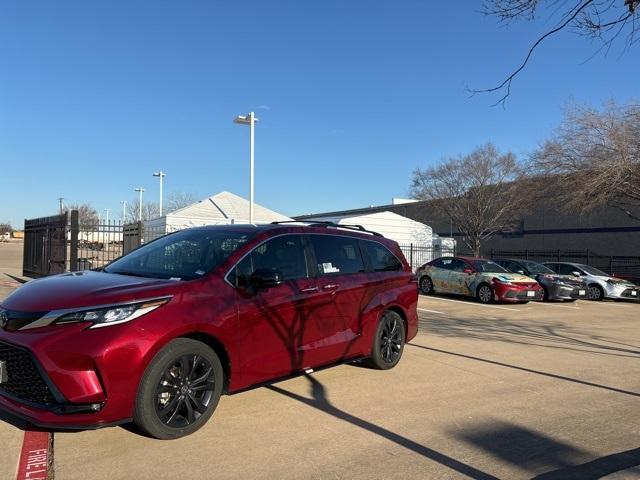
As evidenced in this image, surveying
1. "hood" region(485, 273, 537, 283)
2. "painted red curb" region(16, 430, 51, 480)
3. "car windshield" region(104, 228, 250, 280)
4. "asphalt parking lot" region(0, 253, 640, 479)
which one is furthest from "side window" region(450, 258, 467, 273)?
"painted red curb" region(16, 430, 51, 480)

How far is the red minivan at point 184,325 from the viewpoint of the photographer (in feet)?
12.9

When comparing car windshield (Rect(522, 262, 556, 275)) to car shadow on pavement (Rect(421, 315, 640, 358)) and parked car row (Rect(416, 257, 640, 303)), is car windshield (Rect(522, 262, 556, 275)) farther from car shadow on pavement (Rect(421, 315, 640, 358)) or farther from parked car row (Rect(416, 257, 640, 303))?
car shadow on pavement (Rect(421, 315, 640, 358))

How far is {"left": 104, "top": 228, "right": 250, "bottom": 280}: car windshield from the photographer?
5066 millimetres

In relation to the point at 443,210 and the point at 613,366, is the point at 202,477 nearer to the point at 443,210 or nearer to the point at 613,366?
the point at 613,366

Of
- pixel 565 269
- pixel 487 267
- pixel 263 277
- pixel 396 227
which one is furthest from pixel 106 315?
pixel 396 227

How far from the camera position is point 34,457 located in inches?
157

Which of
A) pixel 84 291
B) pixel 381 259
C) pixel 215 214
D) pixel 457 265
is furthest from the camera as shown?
pixel 215 214

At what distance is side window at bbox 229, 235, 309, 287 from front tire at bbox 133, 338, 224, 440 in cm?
79

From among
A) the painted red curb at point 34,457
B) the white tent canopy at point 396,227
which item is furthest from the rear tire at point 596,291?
the painted red curb at point 34,457

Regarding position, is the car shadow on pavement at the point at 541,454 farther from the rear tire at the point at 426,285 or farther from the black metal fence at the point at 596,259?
the black metal fence at the point at 596,259

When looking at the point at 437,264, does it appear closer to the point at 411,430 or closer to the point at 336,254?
the point at 336,254

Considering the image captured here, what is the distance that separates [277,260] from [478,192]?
105 ft

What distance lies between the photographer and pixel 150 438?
4.38m

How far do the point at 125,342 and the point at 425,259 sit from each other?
3288 centimetres
